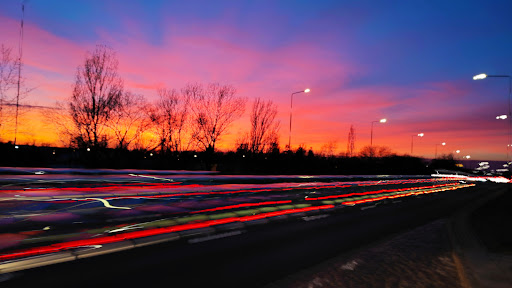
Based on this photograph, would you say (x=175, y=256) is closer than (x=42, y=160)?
Yes

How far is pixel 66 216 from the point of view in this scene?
11203mm

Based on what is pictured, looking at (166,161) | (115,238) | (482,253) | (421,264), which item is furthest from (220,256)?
(166,161)

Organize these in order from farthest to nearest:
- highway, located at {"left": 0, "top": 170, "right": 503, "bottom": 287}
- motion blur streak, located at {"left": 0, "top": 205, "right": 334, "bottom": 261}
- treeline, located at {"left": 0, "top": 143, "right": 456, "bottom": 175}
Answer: treeline, located at {"left": 0, "top": 143, "right": 456, "bottom": 175}, motion blur streak, located at {"left": 0, "top": 205, "right": 334, "bottom": 261}, highway, located at {"left": 0, "top": 170, "right": 503, "bottom": 287}

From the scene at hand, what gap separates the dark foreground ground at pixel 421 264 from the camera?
5.79 metres

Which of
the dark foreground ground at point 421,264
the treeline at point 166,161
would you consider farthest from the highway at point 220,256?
the treeline at point 166,161

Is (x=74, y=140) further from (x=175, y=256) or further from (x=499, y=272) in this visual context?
(x=499, y=272)

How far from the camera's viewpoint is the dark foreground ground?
19.0 feet

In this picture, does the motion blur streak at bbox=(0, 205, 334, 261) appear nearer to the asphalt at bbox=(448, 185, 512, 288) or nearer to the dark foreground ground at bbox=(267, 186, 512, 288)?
the dark foreground ground at bbox=(267, 186, 512, 288)

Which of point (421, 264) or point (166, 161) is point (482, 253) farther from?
point (166, 161)

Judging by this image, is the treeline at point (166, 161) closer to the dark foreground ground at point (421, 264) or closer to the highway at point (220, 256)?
the highway at point (220, 256)

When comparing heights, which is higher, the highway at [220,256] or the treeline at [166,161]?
the treeline at [166,161]

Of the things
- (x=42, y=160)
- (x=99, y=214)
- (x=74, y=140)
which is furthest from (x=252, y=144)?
(x=99, y=214)

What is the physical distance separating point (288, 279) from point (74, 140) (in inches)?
1316

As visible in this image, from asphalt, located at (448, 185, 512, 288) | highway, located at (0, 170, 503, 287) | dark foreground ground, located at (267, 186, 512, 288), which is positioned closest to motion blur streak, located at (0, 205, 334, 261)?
highway, located at (0, 170, 503, 287)
